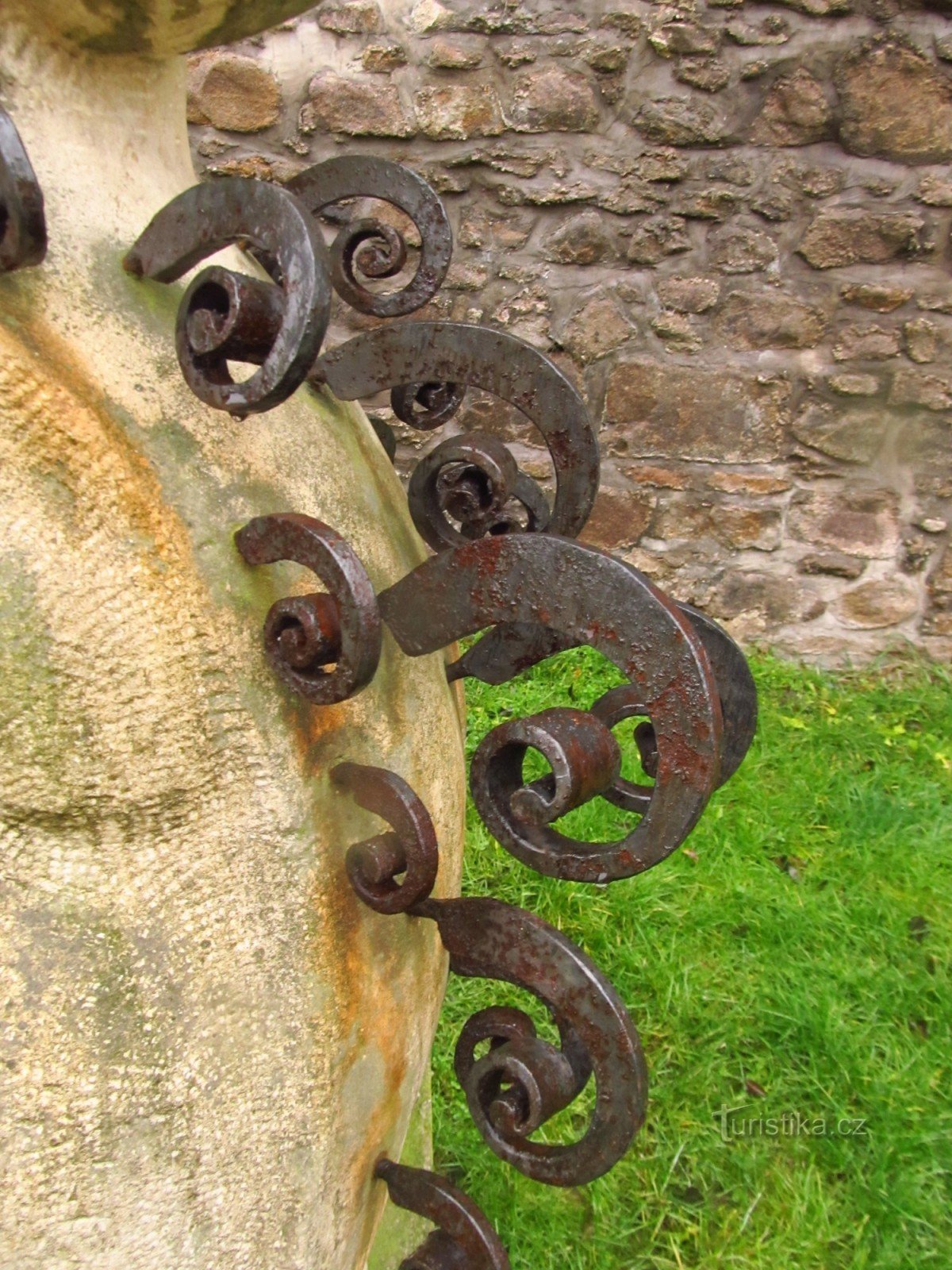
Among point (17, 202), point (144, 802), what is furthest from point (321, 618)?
point (17, 202)

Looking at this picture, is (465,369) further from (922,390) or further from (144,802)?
(922,390)

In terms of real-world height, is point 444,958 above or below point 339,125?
below

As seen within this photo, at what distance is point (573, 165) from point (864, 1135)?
271cm

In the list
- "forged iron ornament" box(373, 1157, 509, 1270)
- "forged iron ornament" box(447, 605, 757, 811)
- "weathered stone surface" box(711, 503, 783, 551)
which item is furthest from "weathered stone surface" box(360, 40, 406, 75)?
"forged iron ornament" box(373, 1157, 509, 1270)

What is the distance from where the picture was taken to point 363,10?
10.0 ft

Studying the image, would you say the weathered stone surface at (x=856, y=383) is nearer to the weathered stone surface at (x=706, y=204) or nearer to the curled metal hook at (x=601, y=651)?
the weathered stone surface at (x=706, y=204)

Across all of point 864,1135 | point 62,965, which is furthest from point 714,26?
point 62,965

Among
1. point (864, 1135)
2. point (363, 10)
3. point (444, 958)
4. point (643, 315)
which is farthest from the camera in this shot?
point (643, 315)

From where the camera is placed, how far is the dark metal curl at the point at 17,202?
0.58 meters

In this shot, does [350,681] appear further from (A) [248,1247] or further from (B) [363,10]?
(B) [363,10]

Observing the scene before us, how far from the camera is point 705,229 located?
3.27 m

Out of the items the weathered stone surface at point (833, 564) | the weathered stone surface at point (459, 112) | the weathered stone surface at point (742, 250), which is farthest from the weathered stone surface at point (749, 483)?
the weathered stone surface at point (459, 112)

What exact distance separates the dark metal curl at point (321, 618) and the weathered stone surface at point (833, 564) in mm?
3182

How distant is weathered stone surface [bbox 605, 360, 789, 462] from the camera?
3.39 meters
